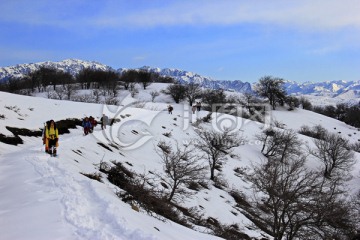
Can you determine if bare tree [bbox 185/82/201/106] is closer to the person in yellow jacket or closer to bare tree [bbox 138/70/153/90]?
bare tree [bbox 138/70/153/90]

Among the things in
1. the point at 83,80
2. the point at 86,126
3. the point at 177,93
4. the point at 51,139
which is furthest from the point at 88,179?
the point at 83,80

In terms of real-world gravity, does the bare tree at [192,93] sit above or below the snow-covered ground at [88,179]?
above

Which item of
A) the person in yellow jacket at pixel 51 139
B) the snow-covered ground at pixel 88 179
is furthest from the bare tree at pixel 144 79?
the person in yellow jacket at pixel 51 139

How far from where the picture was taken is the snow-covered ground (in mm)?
5840

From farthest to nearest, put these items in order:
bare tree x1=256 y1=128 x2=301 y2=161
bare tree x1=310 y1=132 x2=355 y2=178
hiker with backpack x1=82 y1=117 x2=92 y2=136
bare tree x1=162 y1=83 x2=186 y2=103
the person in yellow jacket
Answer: bare tree x1=162 y1=83 x2=186 y2=103
bare tree x1=256 y1=128 x2=301 y2=161
bare tree x1=310 y1=132 x2=355 y2=178
hiker with backpack x1=82 y1=117 x2=92 y2=136
the person in yellow jacket

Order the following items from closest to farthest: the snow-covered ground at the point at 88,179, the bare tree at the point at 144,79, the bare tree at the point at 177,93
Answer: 1. the snow-covered ground at the point at 88,179
2. the bare tree at the point at 177,93
3. the bare tree at the point at 144,79

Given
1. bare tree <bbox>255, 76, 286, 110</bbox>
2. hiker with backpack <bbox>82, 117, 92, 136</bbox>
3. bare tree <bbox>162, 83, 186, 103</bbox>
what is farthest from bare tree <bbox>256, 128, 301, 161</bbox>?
bare tree <bbox>255, 76, 286, 110</bbox>

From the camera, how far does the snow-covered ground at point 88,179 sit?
5.84 m

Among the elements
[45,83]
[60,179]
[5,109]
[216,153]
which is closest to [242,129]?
[216,153]

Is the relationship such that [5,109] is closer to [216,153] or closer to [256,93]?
[216,153]

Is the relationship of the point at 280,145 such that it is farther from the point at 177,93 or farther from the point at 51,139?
the point at 177,93

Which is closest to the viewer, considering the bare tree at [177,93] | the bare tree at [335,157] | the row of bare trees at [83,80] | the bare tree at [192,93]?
→ the bare tree at [335,157]

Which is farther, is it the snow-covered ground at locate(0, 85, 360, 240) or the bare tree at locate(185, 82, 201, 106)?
the bare tree at locate(185, 82, 201, 106)

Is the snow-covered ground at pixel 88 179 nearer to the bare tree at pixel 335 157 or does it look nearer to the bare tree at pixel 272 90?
the bare tree at pixel 335 157
